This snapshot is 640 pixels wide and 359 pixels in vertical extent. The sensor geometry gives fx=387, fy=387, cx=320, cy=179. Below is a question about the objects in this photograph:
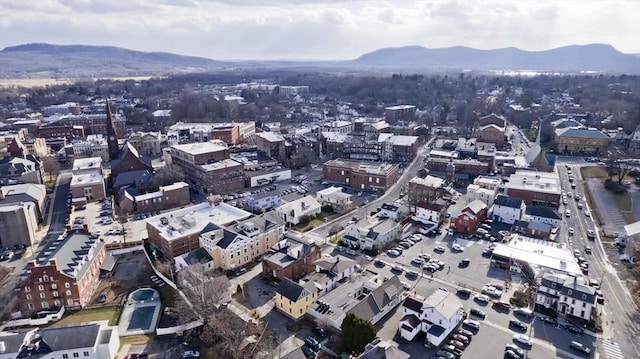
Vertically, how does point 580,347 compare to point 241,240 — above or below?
below

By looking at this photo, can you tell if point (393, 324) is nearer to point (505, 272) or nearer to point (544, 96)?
point (505, 272)

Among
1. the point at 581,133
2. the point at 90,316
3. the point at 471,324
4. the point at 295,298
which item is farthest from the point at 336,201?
the point at 581,133

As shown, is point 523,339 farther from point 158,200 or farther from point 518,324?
point 158,200

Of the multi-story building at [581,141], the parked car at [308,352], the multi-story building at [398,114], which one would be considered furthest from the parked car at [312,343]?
the multi-story building at [398,114]

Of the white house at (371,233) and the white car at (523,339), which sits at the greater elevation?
the white house at (371,233)

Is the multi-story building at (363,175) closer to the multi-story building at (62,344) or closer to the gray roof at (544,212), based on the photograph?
the gray roof at (544,212)
